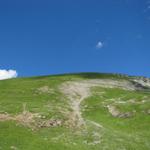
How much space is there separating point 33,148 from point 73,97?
53075 mm

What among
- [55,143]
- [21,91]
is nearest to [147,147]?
[55,143]

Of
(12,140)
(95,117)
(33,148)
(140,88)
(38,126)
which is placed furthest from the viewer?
(140,88)

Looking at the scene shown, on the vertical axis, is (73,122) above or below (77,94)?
below

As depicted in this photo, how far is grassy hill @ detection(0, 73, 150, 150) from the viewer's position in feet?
180

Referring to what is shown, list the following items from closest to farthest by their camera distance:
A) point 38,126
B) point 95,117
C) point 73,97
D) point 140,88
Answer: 1. point 38,126
2. point 95,117
3. point 73,97
4. point 140,88

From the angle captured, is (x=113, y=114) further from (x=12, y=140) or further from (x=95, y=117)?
(x=12, y=140)

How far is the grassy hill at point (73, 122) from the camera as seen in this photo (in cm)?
5472

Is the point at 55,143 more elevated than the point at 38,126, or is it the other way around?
the point at 38,126

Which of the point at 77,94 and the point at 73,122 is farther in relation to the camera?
the point at 77,94

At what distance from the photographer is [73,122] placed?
68.7 meters

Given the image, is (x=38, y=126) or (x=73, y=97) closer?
(x=38, y=126)

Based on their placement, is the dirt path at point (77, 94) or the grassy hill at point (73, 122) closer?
the grassy hill at point (73, 122)

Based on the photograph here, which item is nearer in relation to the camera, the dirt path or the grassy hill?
the grassy hill

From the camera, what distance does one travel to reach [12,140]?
179 feet
